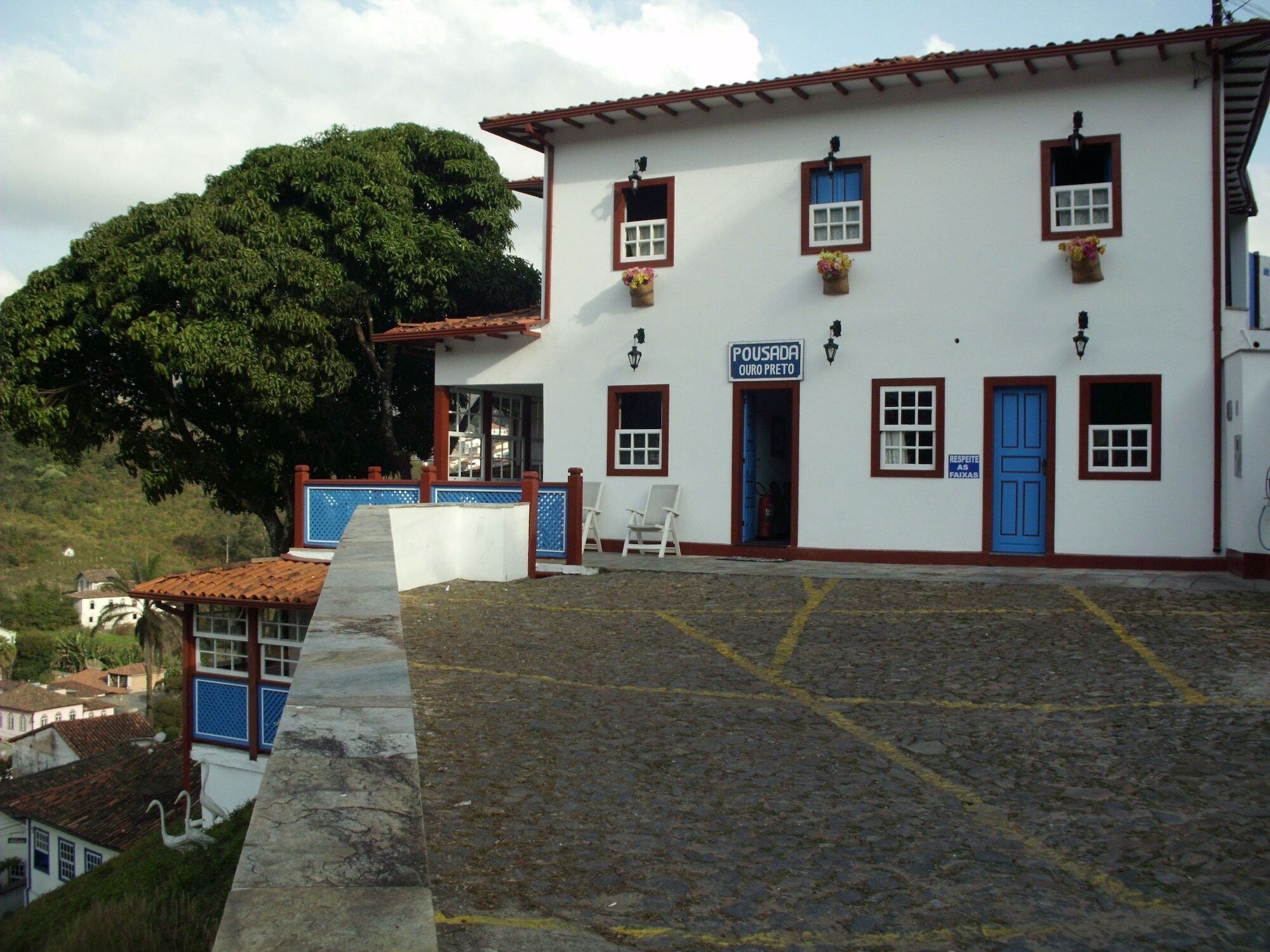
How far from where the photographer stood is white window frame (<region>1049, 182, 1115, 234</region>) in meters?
13.4

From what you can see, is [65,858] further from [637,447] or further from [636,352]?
[636,352]

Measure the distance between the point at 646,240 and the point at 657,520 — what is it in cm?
394

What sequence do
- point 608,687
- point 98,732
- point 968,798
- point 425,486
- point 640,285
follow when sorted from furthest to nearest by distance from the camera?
1. point 98,732
2. point 640,285
3. point 425,486
4. point 608,687
5. point 968,798

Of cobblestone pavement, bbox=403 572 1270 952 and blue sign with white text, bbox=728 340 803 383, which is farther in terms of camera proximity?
blue sign with white text, bbox=728 340 803 383

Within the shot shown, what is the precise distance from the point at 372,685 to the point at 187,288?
16109mm

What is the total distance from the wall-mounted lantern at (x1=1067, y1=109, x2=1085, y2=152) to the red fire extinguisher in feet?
20.1

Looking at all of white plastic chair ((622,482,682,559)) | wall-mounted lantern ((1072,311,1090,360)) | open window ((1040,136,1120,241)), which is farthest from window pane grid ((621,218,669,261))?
wall-mounted lantern ((1072,311,1090,360))

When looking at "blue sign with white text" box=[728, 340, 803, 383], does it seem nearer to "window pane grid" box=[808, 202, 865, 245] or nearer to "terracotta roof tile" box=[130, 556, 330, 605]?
"window pane grid" box=[808, 202, 865, 245]

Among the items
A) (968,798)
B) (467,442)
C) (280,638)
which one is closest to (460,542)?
(467,442)

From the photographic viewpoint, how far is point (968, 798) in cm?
462

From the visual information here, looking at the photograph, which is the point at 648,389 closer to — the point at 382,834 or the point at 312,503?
the point at 312,503

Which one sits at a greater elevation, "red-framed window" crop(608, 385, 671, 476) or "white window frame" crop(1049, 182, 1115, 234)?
"white window frame" crop(1049, 182, 1115, 234)

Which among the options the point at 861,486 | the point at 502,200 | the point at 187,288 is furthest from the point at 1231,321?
the point at 187,288

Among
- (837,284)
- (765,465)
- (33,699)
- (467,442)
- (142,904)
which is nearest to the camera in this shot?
(142,904)
